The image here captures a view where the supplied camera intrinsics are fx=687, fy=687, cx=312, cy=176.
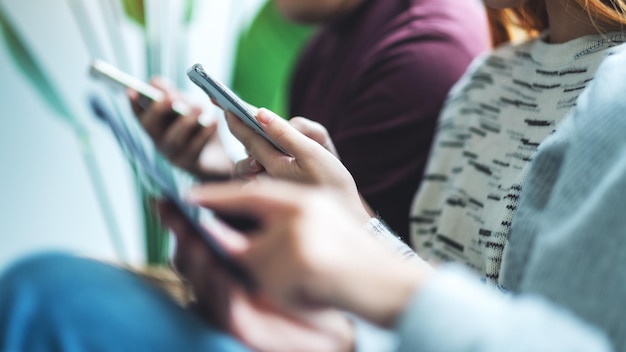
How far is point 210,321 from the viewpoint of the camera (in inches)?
14.8

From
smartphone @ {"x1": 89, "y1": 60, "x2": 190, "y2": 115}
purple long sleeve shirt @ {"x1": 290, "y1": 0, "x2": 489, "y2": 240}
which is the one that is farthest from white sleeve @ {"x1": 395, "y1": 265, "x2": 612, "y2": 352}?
smartphone @ {"x1": 89, "y1": 60, "x2": 190, "y2": 115}

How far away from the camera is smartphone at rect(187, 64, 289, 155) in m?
0.47

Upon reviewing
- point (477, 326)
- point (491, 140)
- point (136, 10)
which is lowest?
point (491, 140)

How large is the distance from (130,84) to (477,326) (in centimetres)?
54

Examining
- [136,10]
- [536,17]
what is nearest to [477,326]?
[536,17]

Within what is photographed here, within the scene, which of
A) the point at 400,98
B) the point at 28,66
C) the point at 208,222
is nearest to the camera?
the point at 208,222

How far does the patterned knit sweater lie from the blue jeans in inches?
10.5

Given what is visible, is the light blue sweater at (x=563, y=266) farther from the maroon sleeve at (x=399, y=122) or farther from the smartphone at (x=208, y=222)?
the maroon sleeve at (x=399, y=122)

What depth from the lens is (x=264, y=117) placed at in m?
0.48

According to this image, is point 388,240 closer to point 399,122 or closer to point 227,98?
point 227,98

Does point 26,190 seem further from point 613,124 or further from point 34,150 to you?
point 613,124


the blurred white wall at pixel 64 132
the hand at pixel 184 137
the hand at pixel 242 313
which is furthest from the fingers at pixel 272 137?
the blurred white wall at pixel 64 132

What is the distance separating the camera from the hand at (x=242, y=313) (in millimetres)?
362

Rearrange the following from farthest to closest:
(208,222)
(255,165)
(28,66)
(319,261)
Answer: (28,66) < (255,165) < (208,222) < (319,261)
